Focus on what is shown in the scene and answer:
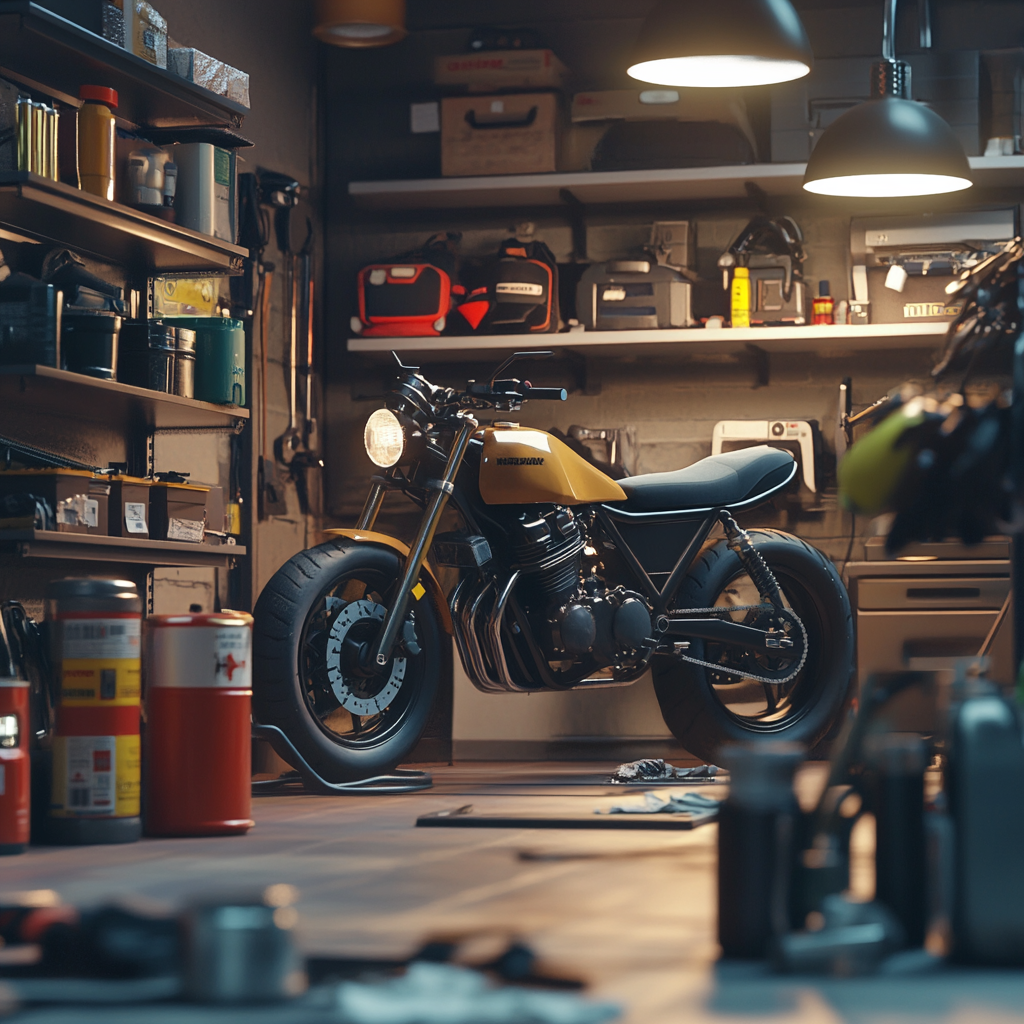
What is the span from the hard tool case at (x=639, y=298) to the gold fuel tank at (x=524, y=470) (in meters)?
1.44

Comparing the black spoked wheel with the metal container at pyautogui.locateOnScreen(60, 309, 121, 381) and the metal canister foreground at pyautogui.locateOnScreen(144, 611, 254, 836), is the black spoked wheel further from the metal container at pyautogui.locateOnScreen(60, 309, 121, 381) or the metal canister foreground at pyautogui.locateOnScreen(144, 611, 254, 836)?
the metal container at pyautogui.locateOnScreen(60, 309, 121, 381)

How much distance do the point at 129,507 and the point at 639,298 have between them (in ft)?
8.10

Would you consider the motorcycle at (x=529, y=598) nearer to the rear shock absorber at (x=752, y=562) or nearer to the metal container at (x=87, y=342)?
the rear shock absorber at (x=752, y=562)

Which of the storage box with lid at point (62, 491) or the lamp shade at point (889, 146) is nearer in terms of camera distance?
the storage box with lid at point (62, 491)

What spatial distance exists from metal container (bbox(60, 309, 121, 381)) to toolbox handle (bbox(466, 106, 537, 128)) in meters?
2.46

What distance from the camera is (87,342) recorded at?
3.77 m

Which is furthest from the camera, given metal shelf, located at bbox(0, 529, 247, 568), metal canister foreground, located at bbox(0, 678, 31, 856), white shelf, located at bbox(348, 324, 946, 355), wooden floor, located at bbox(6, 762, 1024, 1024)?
white shelf, located at bbox(348, 324, 946, 355)

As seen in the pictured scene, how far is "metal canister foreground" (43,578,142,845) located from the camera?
10.1ft

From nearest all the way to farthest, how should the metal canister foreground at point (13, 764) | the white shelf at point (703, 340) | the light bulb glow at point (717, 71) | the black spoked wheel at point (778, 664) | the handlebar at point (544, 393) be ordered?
the metal canister foreground at point (13, 764) → the light bulb glow at point (717, 71) → the handlebar at point (544, 393) → the black spoked wheel at point (778, 664) → the white shelf at point (703, 340)

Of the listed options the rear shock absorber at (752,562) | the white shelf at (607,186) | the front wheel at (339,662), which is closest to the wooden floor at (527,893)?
the front wheel at (339,662)

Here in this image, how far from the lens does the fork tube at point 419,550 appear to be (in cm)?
410

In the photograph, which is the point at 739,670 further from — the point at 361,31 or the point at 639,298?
the point at 361,31

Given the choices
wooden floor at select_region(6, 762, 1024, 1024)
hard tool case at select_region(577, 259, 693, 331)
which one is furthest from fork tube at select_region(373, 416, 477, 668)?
hard tool case at select_region(577, 259, 693, 331)

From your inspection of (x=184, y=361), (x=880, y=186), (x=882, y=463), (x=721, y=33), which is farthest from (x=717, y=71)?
(x=882, y=463)
